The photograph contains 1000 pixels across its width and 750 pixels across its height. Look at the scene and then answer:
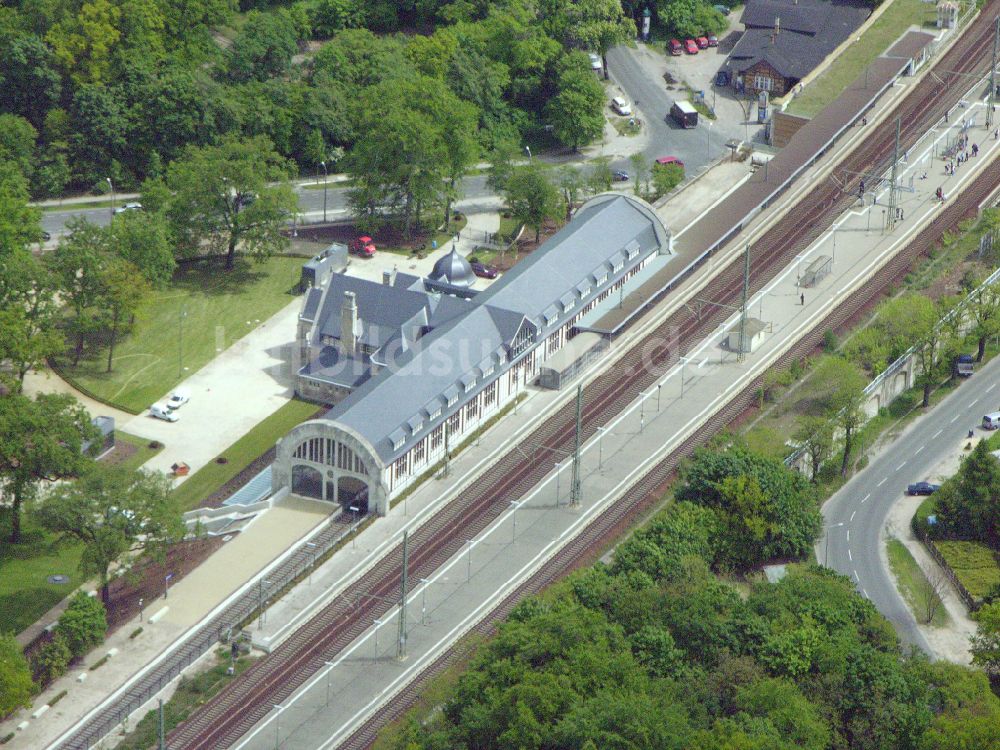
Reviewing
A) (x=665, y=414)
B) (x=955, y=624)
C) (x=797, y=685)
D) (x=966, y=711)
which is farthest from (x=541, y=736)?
(x=665, y=414)

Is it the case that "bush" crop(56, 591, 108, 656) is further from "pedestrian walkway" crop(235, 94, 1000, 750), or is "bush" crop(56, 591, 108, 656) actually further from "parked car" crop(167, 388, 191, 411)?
"parked car" crop(167, 388, 191, 411)

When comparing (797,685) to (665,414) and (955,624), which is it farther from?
(665,414)

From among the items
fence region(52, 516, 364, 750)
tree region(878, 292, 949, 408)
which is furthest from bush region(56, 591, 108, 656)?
tree region(878, 292, 949, 408)

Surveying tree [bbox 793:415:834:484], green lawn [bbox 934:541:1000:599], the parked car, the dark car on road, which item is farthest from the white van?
green lawn [bbox 934:541:1000:599]

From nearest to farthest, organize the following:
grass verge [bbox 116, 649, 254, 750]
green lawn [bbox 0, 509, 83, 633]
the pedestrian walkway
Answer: grass verge [bbox 116, 649, 254, 750], the pedestrian walkway, green lawn [bbox 0, 509, 83, 633]

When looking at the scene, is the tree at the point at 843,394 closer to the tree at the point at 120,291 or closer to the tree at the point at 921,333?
the tree at the point at 921,333

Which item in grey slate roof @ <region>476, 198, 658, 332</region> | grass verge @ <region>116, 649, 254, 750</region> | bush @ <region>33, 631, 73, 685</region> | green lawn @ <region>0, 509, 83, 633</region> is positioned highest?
grey slate roof @ <region>476, 198, 658, 332</region>

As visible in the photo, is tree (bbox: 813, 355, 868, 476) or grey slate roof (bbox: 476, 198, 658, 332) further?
grey slate roof (bbox: 476, 198, 658, 332)

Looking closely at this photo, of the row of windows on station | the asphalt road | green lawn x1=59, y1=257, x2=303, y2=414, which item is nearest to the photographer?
the asphalt road

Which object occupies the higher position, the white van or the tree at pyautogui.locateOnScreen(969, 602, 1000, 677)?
the white van
